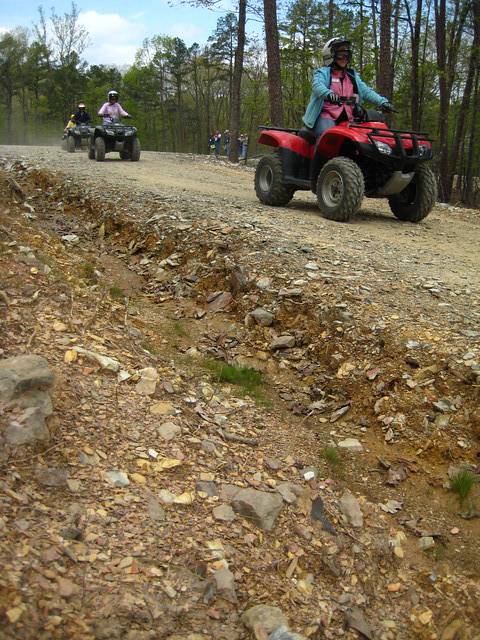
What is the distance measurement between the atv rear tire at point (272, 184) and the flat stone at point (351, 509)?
580cm

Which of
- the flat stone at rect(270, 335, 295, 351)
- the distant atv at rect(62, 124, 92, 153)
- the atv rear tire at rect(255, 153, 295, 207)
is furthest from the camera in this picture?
the distant atv at rect(62, 124, 92, 153)

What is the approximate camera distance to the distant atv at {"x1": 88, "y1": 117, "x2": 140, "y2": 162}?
1339cm

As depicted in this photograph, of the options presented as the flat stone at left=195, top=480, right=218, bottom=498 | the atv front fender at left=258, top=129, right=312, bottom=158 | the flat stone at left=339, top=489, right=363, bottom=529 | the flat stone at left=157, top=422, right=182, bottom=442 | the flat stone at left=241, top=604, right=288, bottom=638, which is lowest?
the flat stone at left=241, top=604, right=288, bottom=638

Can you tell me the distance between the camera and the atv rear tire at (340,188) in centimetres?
709

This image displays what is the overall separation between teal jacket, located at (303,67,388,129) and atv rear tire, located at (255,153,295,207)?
0.74 meters

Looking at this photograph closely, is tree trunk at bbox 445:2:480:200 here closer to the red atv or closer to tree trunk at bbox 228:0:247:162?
tree trunk at bbox 228:0:247:162

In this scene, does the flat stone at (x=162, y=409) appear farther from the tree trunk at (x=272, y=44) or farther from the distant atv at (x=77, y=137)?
A: the distant atv at (x=77, y=137)

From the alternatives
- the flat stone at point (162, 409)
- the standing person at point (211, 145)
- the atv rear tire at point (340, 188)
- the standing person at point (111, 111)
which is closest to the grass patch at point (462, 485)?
the flat stone at point (162, 409)

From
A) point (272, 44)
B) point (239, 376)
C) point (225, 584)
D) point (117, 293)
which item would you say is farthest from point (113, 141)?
point (225, 584)

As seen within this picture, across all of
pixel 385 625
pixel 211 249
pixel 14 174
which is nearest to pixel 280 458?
pixel 385 625

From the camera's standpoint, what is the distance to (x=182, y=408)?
358cm

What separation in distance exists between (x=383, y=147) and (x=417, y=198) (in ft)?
4.17

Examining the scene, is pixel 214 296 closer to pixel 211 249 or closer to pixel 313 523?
pixel 211 249

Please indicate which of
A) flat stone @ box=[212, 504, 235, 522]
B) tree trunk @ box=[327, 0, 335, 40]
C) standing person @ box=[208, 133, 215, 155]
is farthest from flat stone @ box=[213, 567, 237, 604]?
standing person @ box=[208, 133, 215, 155]
